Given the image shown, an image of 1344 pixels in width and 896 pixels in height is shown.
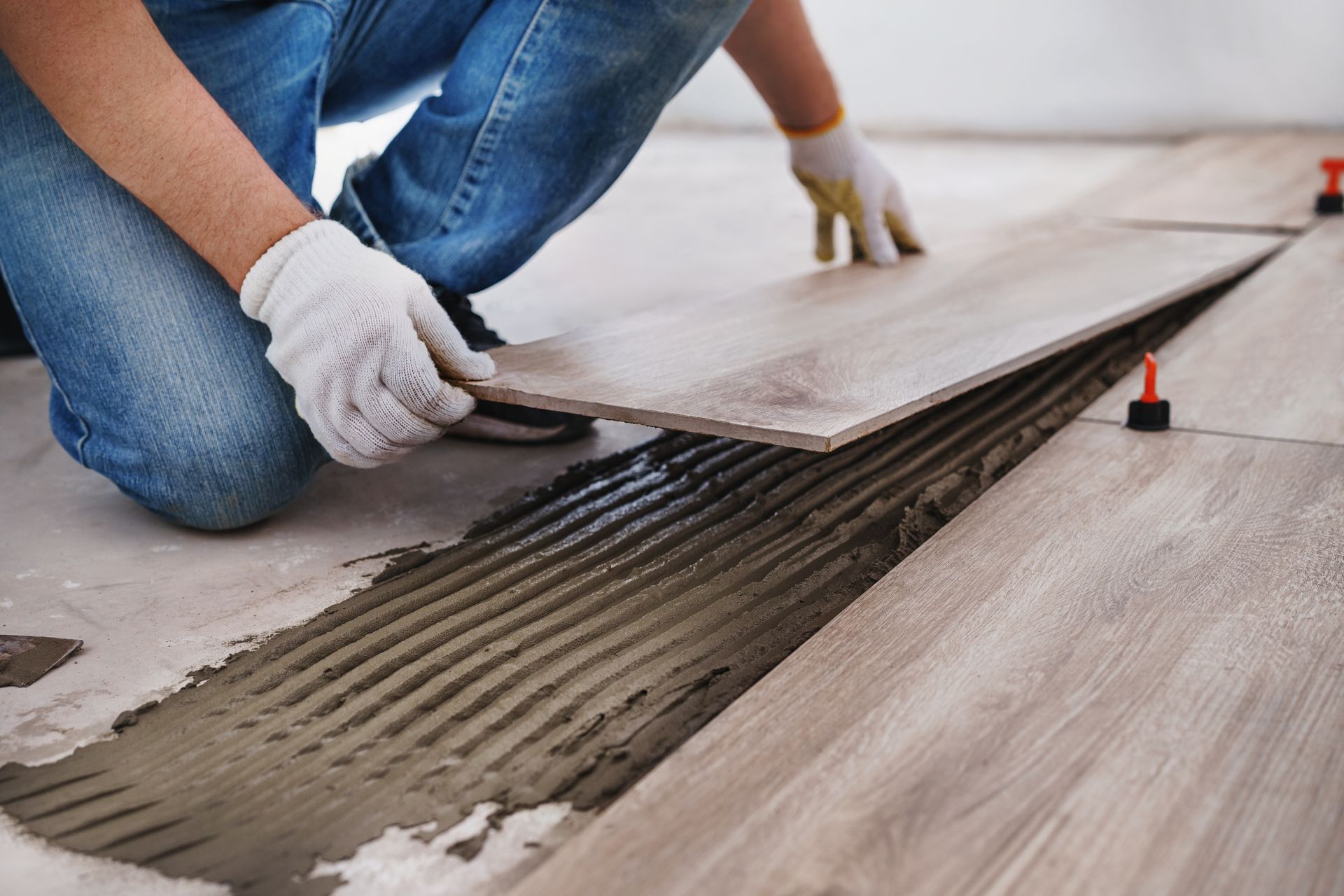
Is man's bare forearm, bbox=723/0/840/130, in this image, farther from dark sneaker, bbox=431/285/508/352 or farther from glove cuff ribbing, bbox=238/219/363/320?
glove cuff ribbing, bbox=238/219/363/320

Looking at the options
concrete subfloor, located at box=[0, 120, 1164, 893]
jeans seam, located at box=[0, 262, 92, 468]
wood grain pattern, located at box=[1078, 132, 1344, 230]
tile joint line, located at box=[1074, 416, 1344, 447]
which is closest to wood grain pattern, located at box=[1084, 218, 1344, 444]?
tile joint line, located at box=[1074, 416, 1344, 447]

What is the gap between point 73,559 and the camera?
1.51 meters

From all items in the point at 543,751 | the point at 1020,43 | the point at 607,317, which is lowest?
the point at 543,751

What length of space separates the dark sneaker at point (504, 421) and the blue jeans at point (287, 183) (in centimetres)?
7

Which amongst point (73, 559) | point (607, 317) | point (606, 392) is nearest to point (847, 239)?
point (607, 317)

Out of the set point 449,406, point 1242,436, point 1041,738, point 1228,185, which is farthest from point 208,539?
point 1228,185

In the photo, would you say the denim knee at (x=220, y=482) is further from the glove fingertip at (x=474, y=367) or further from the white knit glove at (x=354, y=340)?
the glove fingertip at (x=474, y=367)

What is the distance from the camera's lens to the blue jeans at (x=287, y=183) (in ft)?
5.10

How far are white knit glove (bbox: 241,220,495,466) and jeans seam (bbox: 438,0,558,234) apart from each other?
1.46ft

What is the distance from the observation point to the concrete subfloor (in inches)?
45.3

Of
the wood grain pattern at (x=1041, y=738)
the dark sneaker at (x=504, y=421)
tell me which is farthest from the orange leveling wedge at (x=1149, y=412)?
the dark sneaker at (x=504, y=421)

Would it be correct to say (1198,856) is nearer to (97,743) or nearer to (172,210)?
(97,743)

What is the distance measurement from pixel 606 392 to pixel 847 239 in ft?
6.88

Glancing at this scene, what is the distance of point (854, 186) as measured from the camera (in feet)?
7.23
